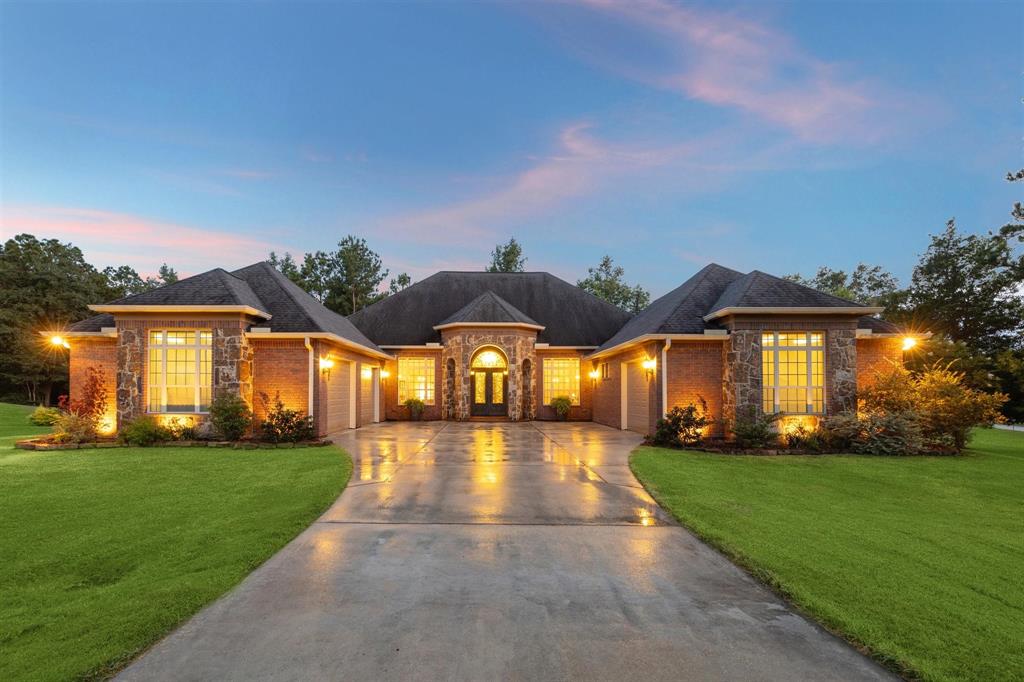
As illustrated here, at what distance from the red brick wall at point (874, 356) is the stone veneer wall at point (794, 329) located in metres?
1.31

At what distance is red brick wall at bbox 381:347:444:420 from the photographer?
65.9 feet

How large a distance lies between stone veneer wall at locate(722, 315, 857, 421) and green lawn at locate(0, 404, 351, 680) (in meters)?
10.4

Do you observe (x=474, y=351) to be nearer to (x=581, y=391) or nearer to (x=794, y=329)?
(x=581, y=391)

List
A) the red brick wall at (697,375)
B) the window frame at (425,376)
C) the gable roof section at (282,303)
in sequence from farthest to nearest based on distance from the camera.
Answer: the window frame at (425,376)
the gable roof section at (282,303)
the red brick wall at (697,375)

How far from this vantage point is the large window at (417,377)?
20.5 meters

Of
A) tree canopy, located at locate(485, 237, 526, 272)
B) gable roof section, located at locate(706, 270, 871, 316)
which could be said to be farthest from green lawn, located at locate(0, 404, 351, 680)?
tree canopy, located at locate(485, 237, 526, 272)

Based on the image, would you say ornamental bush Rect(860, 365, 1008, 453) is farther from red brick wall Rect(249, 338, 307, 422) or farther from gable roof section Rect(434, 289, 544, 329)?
red brick wall Rect(249, 338, 307, 422)

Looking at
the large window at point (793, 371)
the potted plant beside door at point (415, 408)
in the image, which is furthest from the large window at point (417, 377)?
the large window at point (793, 371)

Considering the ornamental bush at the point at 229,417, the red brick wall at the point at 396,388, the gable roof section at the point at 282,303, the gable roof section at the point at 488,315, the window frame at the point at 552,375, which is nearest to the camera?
the ornamental bush at the point at 229,417

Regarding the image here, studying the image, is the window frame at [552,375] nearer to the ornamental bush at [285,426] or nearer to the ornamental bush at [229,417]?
the ornamental bush at [285,426]

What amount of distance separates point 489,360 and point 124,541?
1585 cm

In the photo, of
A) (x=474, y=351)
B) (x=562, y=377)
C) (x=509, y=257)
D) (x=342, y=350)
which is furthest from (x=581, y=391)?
(x=509, y=257)

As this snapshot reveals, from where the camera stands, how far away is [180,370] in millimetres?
12836

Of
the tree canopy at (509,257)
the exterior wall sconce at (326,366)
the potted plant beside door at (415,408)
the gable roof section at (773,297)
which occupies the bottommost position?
the potted plant beside door at (415,408)
